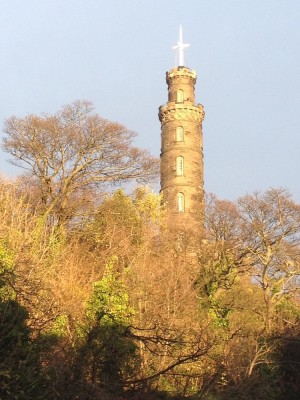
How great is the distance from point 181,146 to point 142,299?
Answer: 27.9 meters

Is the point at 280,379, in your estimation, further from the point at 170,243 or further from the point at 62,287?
the point at 62,287

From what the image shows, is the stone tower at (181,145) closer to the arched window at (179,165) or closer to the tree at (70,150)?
the arched window at (179,165)

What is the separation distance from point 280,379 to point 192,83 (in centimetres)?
3050

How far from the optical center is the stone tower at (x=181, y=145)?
1757 inches

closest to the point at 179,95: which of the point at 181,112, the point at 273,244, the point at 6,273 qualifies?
the point at 181,112

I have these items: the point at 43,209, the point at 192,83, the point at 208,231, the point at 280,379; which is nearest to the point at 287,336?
the point at 280,379

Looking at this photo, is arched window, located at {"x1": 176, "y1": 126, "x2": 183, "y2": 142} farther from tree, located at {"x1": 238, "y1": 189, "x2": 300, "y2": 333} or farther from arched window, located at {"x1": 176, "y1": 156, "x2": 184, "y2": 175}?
tree, located at {"x1": 238, "y1": 189, "x2": 300, "y2": 333}

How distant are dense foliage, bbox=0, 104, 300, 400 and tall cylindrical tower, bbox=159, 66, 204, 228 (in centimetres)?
719

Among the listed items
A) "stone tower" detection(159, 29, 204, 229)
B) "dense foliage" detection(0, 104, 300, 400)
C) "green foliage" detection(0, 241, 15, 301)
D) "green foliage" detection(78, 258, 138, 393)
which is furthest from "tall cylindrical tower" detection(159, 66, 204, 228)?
"green foliage" detection(0, 241, 15, 301)

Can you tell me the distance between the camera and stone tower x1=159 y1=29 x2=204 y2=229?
146 feet

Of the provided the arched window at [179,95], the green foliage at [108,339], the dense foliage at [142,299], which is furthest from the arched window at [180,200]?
the green foliage at [108,339]

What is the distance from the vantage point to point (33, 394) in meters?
12.3

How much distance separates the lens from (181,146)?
4622 cm

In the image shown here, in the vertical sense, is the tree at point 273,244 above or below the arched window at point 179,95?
below
